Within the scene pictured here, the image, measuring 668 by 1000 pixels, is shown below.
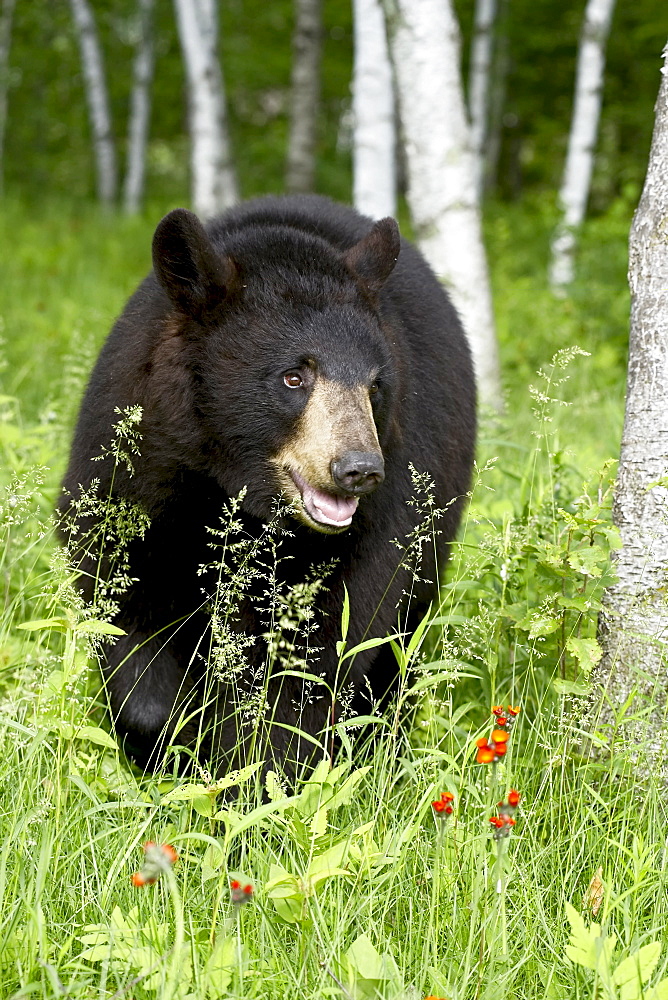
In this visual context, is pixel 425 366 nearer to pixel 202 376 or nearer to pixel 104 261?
pixel 202 376

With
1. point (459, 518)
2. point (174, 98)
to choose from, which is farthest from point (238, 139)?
point (459, 518)

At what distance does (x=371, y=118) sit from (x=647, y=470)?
20.6 ft

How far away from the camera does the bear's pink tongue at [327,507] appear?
2932mm

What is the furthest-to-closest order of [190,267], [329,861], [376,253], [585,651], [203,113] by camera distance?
1. [203,113]
2. [376,253]
3. [190,267]
4. [585,651]
5. [329,861]

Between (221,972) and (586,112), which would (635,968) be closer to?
(221,972)

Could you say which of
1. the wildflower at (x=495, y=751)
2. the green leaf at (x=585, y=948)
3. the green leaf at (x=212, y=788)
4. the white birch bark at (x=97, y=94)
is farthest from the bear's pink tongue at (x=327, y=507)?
the white birch bark at (x=97, y=94)

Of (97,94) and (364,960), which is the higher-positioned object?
(97,94)

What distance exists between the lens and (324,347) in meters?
3.07

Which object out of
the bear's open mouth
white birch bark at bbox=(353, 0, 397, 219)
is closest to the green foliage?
the bear's open mouth

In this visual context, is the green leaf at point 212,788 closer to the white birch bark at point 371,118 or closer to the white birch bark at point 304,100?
the white birch bark at point 371,118

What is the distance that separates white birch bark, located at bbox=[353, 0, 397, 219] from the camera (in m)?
8.44

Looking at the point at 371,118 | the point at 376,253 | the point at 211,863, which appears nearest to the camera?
the point at 211,863

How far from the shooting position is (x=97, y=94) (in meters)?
18.9


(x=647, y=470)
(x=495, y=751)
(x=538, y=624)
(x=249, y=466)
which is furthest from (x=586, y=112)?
(x=495, y=751)
